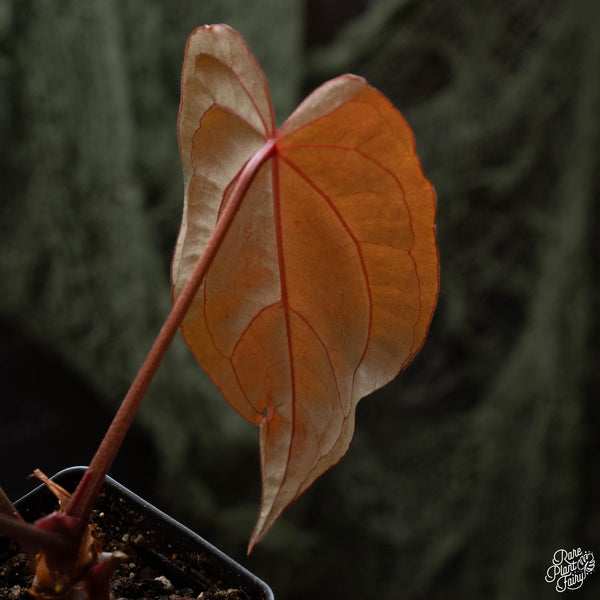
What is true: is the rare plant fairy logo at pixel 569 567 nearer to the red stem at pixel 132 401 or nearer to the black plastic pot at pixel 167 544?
the black plastic pot at pixel 167 544

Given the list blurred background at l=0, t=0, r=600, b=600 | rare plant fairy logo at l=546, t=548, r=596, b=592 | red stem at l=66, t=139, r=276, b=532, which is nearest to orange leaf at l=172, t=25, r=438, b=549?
red stem at l=66, t=139, r=276, b=532

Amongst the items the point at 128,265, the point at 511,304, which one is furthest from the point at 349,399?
the point at 511,304

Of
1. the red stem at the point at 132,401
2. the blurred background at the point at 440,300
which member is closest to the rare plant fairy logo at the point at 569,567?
the blurred background at the point at 440,300

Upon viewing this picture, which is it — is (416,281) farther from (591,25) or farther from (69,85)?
(591,25)

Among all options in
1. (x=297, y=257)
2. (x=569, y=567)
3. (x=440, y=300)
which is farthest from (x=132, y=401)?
(x=569, y=567)

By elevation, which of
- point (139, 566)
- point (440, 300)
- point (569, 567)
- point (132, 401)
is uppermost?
point (132, 401)

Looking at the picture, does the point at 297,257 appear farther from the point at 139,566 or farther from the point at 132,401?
the point at 139,566
